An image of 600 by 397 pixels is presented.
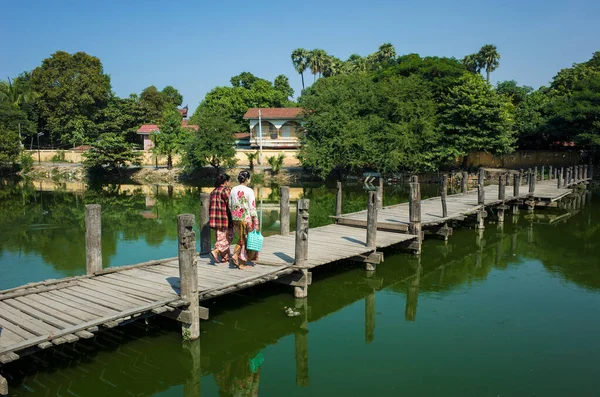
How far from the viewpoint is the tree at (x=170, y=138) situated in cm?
4438

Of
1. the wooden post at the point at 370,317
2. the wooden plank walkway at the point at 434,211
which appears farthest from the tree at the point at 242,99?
the wooden post at the point at 370,317

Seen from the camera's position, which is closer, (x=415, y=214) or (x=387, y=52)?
(x=415, y=214)

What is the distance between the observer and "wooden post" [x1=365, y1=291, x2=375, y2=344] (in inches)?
347

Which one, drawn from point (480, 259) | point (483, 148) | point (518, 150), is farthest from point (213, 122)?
point (480, 259)

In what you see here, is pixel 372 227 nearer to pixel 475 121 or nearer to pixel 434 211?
pixel 434 211

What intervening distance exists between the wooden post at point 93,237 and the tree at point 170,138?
35881 mm

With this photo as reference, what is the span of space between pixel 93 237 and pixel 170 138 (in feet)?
122

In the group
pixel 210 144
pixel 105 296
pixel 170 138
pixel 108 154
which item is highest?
pixel 170 138

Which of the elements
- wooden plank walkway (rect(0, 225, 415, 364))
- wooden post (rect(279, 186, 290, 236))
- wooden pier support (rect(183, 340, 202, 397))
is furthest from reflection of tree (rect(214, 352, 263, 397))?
wooden post (rect(279, 186, 290, 236))

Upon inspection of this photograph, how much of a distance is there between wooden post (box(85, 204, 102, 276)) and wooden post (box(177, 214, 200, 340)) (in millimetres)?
2133

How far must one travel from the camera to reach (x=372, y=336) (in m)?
8.82

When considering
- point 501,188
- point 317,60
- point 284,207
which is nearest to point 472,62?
point 317,60

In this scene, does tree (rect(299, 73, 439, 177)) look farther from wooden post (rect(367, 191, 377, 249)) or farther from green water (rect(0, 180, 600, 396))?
wooden post (rect(367, 191, 377, 249))

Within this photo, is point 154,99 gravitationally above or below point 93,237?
above
